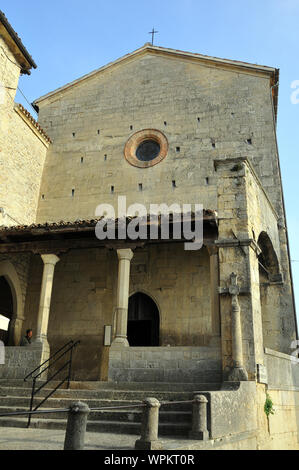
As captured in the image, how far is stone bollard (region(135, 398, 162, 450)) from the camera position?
15.4ft

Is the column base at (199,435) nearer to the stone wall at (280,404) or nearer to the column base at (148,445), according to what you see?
the column base at (148,445)

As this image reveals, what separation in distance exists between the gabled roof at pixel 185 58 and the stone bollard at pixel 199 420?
492 inches

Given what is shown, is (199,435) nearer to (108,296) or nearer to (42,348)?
(42,348)

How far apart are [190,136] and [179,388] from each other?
9.26m

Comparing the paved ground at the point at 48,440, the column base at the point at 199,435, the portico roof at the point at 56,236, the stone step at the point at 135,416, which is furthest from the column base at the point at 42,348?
the column base at the point at 199,435

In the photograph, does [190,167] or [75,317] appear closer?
[75,317]

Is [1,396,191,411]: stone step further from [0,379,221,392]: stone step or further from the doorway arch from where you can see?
the doorway arch

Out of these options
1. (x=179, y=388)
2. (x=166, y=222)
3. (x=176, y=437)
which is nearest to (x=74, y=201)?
(x=166, y=222)

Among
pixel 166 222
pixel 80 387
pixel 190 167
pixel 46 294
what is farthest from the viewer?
pixel 190 167

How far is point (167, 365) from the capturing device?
28.3 feet

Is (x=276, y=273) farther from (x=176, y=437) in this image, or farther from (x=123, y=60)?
(x=123, y=60)

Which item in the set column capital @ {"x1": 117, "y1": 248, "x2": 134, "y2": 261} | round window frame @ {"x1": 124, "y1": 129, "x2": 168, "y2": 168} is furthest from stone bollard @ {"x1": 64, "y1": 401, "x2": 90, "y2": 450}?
round window frame @ {"x1": 124, "y1": 129, "x2": 168, "y2": 168}

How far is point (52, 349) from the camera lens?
41.3 feet

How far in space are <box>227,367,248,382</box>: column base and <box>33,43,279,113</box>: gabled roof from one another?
1101 cm
